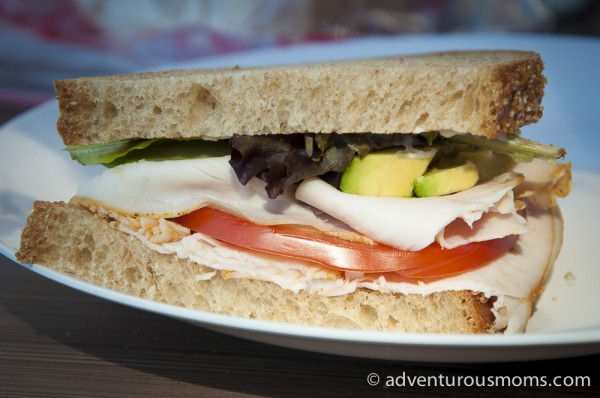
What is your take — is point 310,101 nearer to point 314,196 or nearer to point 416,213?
point 314,196

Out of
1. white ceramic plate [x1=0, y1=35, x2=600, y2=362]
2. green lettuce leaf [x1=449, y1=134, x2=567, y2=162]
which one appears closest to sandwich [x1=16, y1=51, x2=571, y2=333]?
green lettuce leaf [x1=449, y1=134, x2=567, y2=162]

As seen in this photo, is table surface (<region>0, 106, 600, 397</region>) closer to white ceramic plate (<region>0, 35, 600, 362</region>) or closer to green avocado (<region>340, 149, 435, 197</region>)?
white ceramic plate (<region>0, 35, 600, 362</region>)

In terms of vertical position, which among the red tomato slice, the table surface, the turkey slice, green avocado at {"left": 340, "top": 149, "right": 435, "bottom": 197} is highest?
green avocado at {"left": 340, "top": 149, "right": 435, "bottom": 197}

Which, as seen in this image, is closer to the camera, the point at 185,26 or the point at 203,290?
the point at 203,290

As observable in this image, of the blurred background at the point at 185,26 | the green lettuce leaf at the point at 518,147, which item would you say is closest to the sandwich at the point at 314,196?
the green lettuce leaf at the point at 518,147

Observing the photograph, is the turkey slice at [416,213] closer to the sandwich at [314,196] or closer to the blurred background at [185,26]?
the sandwich at [314,196]

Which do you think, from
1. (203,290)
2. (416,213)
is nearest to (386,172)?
(416,213)

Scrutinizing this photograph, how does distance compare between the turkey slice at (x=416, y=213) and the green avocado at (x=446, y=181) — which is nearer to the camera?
the turkey slice at (x=416, y=213)
